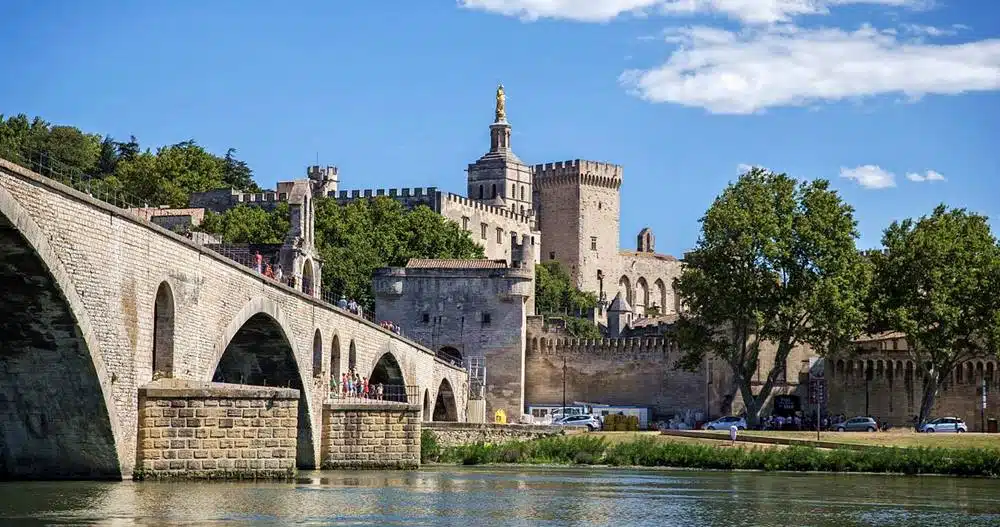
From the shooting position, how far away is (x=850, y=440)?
60.6 m

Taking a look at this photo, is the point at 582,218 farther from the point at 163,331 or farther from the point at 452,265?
the point at 163,331

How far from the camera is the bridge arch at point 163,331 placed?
37.0 metres

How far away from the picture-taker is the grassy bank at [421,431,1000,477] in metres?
54.1

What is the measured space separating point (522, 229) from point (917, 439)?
75.9m

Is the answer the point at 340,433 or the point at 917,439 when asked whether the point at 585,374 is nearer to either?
the point at 917,439

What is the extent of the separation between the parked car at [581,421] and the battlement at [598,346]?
1316cm

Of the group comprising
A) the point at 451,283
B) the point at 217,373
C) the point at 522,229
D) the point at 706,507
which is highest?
the point at 522,229

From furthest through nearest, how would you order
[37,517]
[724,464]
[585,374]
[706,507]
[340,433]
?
1. [585,374]
2. [724,464]
3. [340,433]
4. [706,507]
5. [37,517]

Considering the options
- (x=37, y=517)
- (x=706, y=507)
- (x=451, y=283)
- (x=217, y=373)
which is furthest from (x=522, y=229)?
(x=37, y=517)

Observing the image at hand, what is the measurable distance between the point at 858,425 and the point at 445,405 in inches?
747

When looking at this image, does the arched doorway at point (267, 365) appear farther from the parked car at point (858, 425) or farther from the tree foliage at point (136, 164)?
the tree foliage at point (136, 164)

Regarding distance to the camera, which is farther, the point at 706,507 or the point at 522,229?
the point at 522,229

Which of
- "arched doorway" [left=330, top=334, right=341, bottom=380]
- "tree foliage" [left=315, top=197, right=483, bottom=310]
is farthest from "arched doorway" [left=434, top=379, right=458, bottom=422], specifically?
"arched doorway" [left=330, top=334, right=341, bottom=380]

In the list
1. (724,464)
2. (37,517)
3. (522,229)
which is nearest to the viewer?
(37,517)
